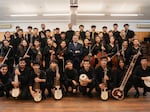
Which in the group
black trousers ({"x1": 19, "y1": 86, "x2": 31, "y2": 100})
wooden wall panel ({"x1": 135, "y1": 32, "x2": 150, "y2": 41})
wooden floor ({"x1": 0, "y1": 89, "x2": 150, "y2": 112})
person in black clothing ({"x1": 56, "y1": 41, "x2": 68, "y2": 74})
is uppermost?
wooden wall panel ({"x1": 135, "y1": 32, "x2": 150, "y2": 41})

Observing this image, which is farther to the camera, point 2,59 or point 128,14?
point 128,14

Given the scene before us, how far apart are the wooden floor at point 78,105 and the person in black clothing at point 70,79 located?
0.24m

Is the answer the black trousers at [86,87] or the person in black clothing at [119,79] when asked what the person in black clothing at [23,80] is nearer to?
the black trousers at [86,87]

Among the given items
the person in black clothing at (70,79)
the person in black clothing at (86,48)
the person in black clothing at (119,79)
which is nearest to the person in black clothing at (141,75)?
the person in black clothing at (119,79)

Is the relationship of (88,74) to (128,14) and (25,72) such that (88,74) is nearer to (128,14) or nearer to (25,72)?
(25,72)

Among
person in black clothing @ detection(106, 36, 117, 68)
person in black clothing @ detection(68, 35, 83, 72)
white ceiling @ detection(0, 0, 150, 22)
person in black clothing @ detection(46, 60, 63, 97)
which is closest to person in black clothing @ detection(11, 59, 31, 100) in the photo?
person in black clothing @ detection(46, 60, 63, 97)

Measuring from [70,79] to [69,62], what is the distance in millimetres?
378

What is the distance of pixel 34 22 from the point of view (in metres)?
12.8

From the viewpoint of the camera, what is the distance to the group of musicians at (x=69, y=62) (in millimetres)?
5086

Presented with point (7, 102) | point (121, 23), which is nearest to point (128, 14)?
point (121, 23)

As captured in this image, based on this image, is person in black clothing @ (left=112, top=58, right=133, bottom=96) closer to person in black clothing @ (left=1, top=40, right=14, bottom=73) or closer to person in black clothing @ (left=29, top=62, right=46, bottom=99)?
person in black clothing @ (left=29, top=62, right=46, bottom=99)

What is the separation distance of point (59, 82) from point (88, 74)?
631 mm

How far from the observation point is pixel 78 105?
4613mm

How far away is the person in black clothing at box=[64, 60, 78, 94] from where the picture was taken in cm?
517
